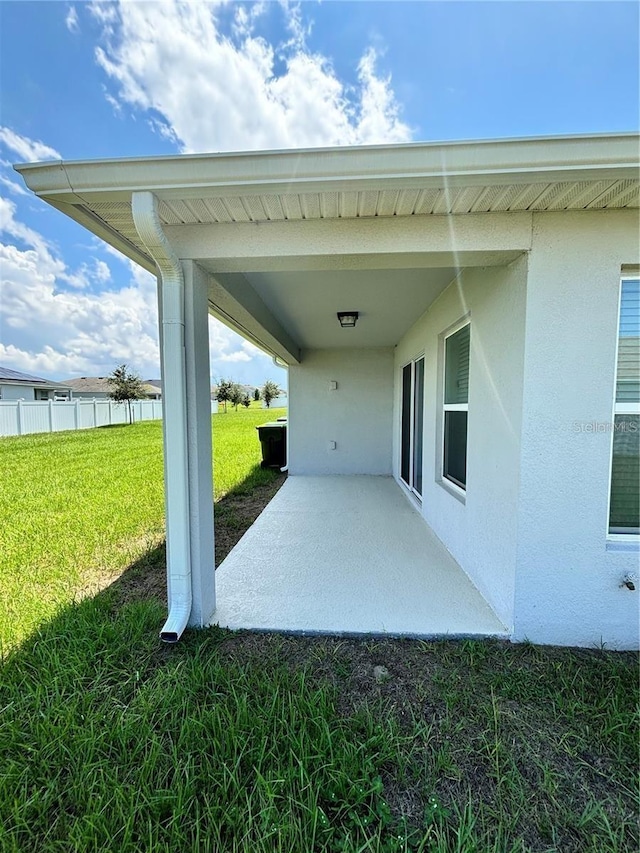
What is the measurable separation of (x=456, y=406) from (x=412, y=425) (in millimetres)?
2391

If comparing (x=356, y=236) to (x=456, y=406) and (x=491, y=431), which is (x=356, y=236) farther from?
(x=456, y=406)

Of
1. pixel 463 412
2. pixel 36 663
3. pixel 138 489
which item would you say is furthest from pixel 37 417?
pixel 463 412

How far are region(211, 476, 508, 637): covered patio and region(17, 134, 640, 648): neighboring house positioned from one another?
4cm

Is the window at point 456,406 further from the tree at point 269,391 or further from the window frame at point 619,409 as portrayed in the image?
the tree at point 269,391

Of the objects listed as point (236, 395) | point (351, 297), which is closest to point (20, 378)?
point (236, 395)

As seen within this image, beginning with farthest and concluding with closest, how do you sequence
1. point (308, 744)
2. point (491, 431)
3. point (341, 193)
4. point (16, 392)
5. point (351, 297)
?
point (16, 392)
point (351, 297)
point (491, 431)
point (341, 193)
point (308, 744)

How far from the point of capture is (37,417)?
18156mm

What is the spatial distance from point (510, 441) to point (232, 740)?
97.8 inches

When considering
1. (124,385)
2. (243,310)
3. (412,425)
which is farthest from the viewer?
(124,385)

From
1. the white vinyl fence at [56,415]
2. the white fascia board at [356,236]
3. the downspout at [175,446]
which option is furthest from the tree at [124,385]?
the white fascia board at [356,236]

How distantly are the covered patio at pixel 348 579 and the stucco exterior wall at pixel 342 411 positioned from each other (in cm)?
276

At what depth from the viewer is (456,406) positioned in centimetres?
408

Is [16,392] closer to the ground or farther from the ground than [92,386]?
closer to the ground

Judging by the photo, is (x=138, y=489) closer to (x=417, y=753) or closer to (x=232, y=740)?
(x=232, y=740)
